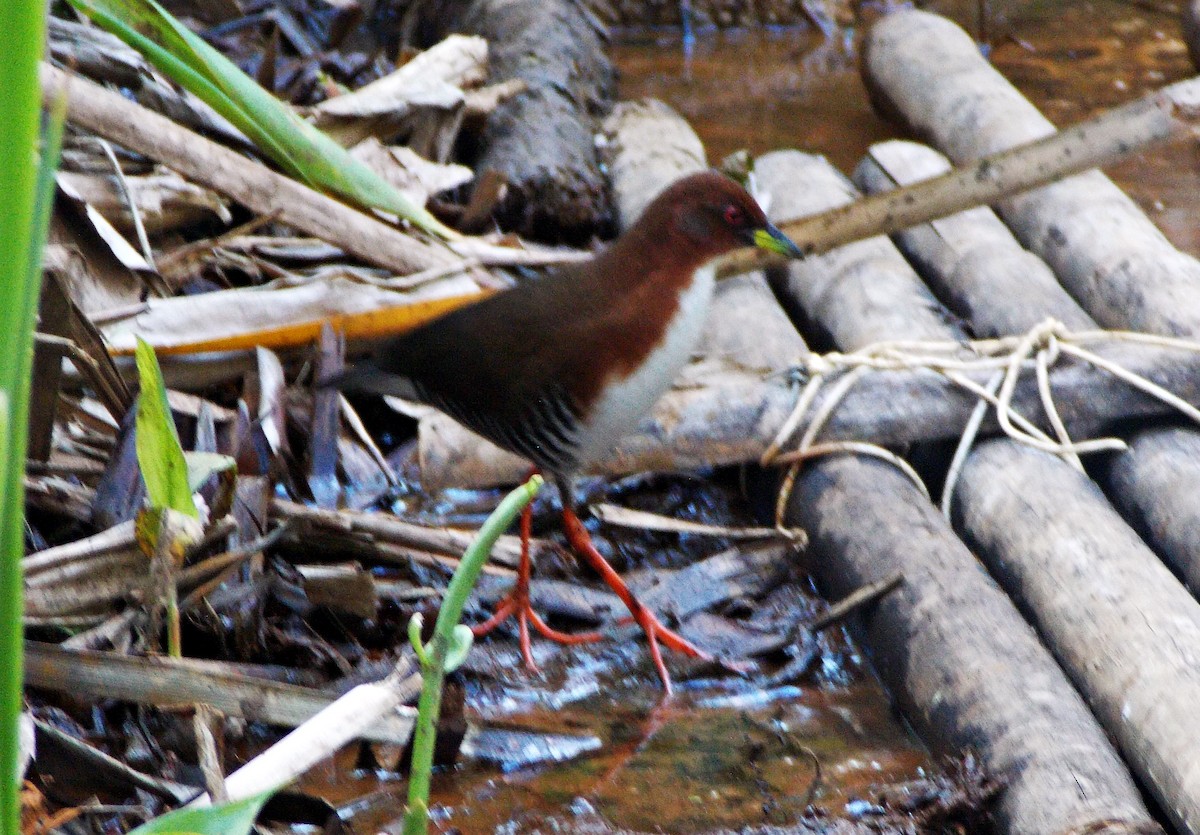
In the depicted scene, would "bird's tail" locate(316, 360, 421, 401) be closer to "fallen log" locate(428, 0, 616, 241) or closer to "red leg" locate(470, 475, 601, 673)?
"red leg" locate(470, 475, 601, 673)

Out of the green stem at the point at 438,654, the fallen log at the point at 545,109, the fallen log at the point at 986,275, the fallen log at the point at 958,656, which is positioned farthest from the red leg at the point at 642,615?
the fallen log at the point at 545,109

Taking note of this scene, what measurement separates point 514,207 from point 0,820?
12.3 ft

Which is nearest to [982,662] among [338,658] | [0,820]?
[338,658]

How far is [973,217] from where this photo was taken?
4.30 metres

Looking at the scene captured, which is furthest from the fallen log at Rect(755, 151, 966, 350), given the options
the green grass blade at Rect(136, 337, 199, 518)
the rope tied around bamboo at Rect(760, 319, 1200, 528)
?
the green grass blade at Rect(136, 337, 199, 518)

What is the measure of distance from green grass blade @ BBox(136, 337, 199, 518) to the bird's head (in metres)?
1.18

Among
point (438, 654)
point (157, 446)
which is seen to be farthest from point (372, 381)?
point (438, 654)

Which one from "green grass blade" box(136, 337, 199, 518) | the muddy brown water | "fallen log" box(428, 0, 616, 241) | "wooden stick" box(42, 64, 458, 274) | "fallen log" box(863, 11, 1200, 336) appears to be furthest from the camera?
"fallen log" box(428, 0, 616, 241)

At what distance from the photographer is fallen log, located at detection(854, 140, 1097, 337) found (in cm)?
377

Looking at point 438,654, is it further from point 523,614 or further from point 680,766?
point 523,614

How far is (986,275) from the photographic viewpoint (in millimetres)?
3955

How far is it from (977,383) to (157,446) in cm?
204

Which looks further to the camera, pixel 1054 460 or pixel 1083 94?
pixel 1083 94

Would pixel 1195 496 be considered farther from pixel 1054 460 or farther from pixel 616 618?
pixel 616 618
